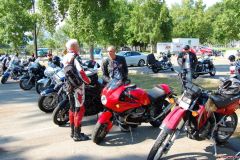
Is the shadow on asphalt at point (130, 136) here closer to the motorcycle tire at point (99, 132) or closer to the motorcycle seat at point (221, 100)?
the motorcycle tire at point (99, 132)

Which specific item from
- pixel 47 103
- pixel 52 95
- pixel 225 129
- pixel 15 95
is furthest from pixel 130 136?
pixel 15 95

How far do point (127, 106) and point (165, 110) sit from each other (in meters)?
1.03

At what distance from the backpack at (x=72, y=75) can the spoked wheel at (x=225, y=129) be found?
100 inches

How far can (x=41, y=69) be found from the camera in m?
15.0

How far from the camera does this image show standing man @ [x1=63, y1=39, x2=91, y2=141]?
21.5 feet

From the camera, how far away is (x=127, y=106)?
6559mm

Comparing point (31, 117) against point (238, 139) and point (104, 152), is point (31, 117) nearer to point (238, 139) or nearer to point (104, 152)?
point (104, 152)

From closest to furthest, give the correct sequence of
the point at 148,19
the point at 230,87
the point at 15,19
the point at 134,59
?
1. the point at 230,87
2. the point at 15,19
3. the point at 134,59
4. the point at 148,19

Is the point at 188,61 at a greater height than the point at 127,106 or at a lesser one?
greater

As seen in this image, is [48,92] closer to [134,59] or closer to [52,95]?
[52,95]

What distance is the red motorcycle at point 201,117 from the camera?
17.4 ft

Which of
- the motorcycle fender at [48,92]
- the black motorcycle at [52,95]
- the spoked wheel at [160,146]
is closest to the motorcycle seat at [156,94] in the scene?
the spoked wheel at [160,146]

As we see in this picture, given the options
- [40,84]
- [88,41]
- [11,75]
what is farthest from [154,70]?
[40,84]

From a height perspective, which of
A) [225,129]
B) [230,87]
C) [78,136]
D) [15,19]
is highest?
[15,19]
